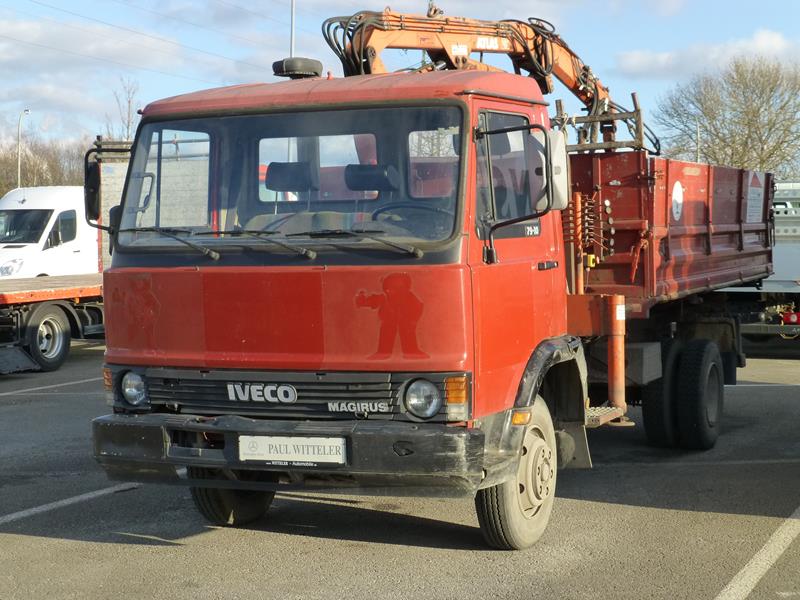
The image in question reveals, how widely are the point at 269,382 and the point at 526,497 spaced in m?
1.61

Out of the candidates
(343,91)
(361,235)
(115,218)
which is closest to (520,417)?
(361,235)

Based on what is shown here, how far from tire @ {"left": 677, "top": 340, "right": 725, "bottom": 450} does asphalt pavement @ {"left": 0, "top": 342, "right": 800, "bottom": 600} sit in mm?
144

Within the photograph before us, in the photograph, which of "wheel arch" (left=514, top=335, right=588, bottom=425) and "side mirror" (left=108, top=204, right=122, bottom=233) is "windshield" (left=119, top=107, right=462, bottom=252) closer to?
"side mirror" (left=108, top=204, right=122, bottom=233)

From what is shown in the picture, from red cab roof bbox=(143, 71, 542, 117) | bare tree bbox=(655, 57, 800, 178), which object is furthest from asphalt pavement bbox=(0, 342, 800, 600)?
bare tree bbox=(655, 57, 800, 178)

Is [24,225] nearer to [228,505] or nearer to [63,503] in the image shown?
[63,503]

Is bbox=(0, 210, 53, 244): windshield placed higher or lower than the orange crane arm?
lower

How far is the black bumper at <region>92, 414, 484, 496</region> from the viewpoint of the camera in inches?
206

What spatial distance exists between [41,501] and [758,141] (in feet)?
153

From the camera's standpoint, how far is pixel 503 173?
18.8ft

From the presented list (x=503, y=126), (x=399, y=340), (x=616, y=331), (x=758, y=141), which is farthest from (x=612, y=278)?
(x=758, y=141)

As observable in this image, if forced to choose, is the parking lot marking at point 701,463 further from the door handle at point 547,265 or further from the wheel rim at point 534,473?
the door handle at point 547,265

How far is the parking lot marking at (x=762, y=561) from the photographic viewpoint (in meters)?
5.33

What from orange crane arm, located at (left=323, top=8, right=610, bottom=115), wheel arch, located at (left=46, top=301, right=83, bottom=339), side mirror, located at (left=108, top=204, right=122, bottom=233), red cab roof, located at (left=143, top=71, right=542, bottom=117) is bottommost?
wheel arch, located at (left=46, top=301, right=83, bottom=339)

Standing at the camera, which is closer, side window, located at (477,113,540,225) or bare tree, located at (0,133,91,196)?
side window, located at (477,113,540,225)
